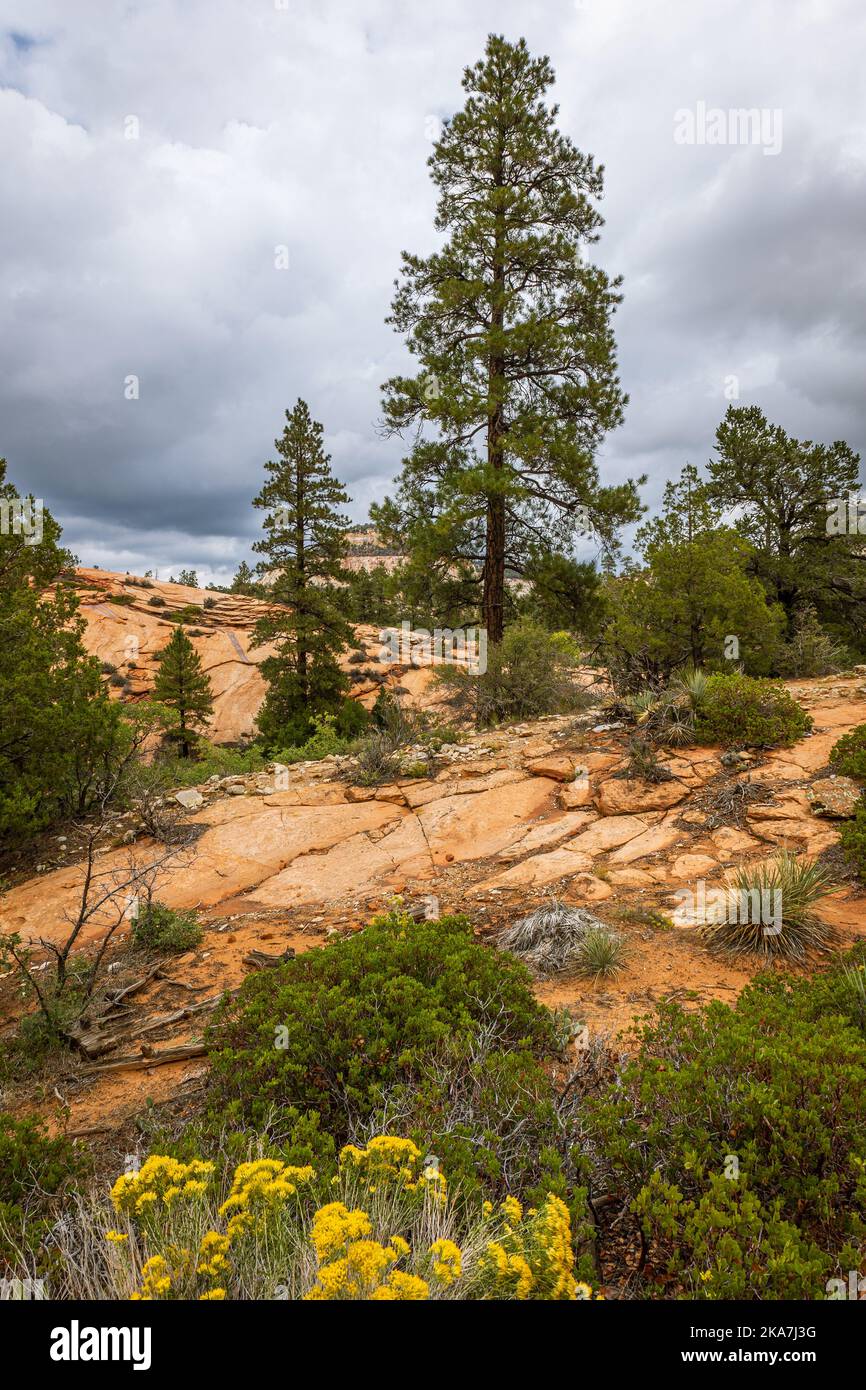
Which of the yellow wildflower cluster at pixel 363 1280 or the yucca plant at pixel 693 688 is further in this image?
the yucca plant at pixel 693 688

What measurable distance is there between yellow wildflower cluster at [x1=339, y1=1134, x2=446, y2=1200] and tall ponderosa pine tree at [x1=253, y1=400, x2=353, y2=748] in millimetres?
16279

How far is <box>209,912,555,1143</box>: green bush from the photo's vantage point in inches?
112

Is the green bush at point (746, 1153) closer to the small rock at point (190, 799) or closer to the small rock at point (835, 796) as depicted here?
the small rock at point (835, 796)

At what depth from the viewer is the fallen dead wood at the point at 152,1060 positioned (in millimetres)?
3701

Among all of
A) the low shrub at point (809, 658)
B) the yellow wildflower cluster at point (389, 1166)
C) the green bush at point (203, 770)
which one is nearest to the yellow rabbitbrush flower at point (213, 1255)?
the yellow wildflower cluster at point (389, 1166)

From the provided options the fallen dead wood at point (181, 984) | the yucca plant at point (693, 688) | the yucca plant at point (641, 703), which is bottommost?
the fallen dead wood at point (181, 984)

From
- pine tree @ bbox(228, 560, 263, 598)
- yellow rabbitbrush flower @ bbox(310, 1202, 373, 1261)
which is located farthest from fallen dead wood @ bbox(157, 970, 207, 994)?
pine tree @ bbox(228, 560, 263, 598)

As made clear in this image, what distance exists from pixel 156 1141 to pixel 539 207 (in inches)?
619

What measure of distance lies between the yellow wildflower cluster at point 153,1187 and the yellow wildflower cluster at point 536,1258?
0.86m

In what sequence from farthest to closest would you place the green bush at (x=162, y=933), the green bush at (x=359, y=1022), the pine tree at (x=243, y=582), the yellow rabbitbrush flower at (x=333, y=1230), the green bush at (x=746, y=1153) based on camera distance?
the pine tree at (x=243, y=582), the green bush at (x=162, y=933), the green bush at (x=359, y=1022), the green bush at (x=746, y=1153), the yellow rabbitbrush flower at (x=333, y=1230)

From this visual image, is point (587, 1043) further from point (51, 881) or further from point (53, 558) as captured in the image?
point (53, 558)

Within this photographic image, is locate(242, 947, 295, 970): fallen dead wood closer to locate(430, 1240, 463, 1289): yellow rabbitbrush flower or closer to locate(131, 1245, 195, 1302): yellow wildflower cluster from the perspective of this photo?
locate(131, 1245, 195, 1302): yellow wildflower cluster

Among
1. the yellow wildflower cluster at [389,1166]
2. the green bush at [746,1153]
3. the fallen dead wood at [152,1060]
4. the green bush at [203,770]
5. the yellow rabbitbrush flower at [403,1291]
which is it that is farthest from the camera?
the green bush at [203,770]

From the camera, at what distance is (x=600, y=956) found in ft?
13.7
